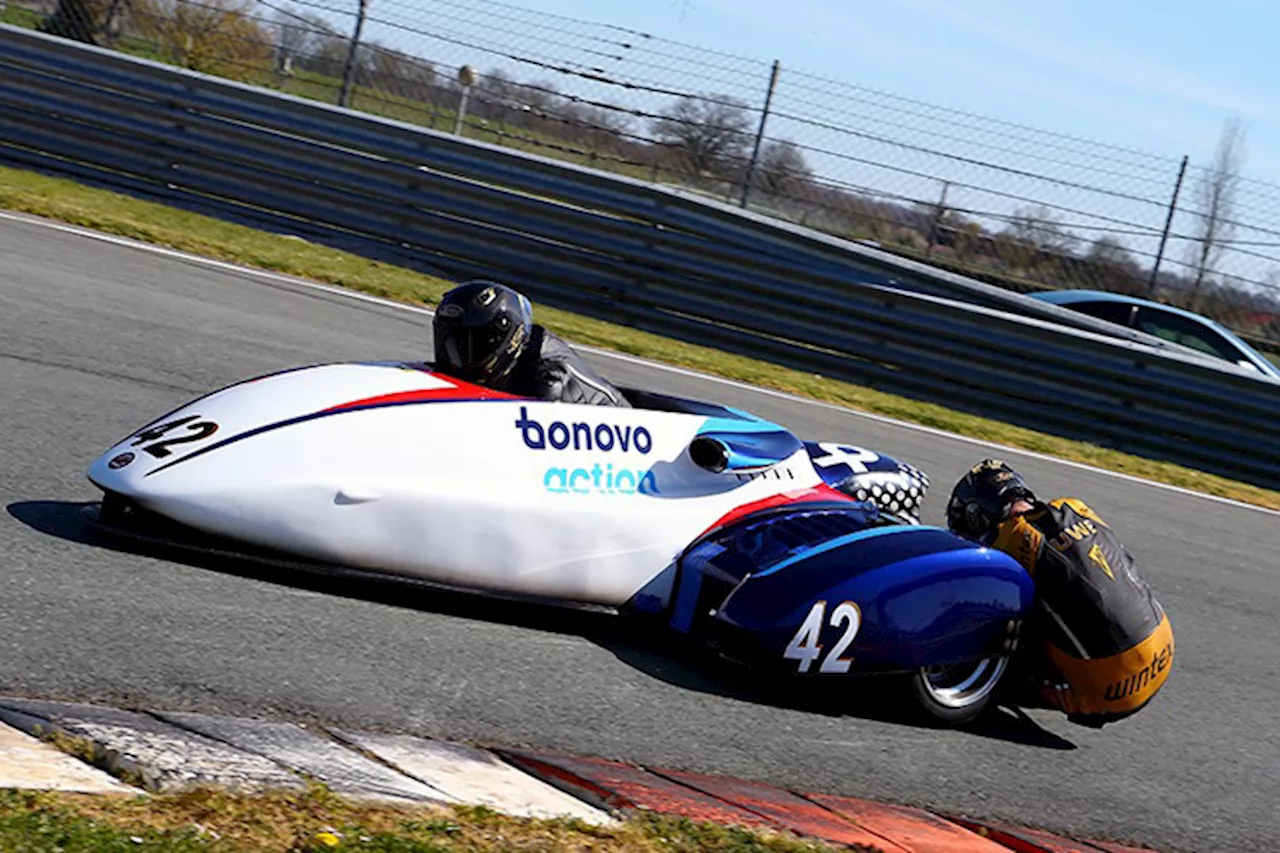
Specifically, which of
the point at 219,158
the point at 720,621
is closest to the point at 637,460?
the point at 720,621

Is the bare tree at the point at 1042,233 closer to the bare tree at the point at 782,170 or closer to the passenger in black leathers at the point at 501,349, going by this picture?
the bare tree at the point at 782,170

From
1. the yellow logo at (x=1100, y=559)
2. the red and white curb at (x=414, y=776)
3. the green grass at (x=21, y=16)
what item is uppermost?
the green grass at (x=21, y=16)

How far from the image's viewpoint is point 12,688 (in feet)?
12.3

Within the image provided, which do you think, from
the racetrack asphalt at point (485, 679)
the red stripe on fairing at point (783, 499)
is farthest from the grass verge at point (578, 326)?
the red stripe on fairing at point (783, 499)

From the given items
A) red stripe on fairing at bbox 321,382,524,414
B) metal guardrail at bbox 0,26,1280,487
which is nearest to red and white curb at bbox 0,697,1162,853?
red stripe on fairing at bbox 321,382,524,414

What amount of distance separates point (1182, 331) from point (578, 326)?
5.36m

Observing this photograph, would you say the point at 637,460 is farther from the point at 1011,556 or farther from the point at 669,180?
the point at 669,180

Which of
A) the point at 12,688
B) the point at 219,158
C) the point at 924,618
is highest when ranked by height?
the point at 219,158

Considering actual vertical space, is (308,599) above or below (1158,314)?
below

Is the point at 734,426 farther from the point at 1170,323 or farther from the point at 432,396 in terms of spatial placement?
the point at 1170,323

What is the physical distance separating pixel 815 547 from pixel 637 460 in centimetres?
61

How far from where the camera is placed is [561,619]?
17.8 feet

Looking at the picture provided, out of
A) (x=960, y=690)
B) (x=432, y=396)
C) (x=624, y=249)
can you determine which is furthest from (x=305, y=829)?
(x=624, y=249)

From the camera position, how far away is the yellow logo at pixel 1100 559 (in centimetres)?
536
